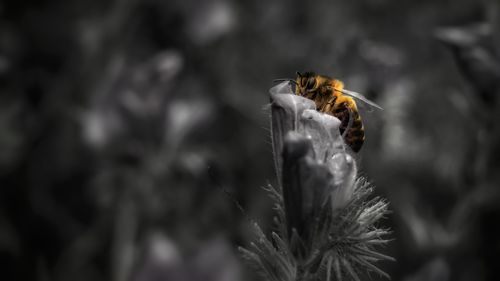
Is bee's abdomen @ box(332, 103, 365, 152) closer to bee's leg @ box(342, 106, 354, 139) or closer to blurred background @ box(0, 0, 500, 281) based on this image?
bee's leg @ box(342, 106, 354, 139)

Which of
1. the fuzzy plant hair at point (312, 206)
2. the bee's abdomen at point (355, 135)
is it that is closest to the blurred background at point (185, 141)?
the bee's abdomen at point (355, 135)

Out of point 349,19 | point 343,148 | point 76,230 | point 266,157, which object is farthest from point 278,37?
point 343,148

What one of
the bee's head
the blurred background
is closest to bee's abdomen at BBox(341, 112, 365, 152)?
the bee's head

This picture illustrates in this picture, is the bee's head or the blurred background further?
the blurred background

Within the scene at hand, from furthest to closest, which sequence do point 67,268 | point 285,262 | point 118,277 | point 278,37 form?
point 278,37
point 67,268
point 118,277
point 285,262

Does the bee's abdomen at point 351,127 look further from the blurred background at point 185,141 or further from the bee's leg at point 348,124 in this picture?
the blurred background at point 185,141

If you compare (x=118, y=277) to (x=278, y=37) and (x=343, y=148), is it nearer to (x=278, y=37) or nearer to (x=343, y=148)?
(x=343, y=148)

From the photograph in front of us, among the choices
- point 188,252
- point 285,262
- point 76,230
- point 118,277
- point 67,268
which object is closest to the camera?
point 285,262
